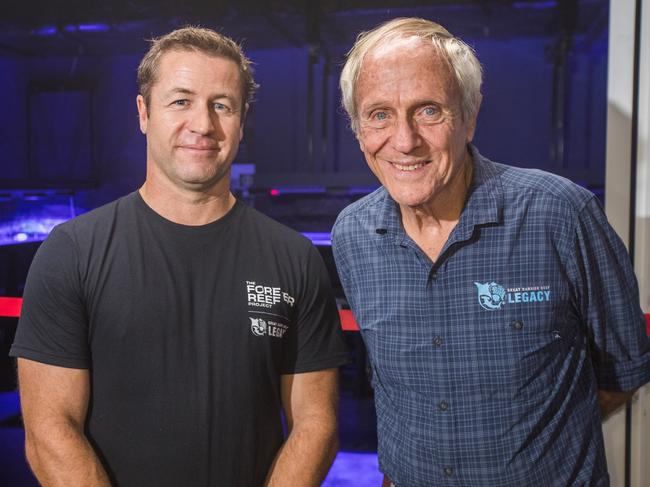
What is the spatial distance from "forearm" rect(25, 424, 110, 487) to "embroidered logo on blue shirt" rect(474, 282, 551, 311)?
84cm

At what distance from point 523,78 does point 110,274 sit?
6.82 m

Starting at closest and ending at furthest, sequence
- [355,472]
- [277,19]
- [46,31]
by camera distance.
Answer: [355,472] → [277,19] → [46,31]

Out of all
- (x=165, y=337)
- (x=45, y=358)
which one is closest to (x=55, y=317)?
(x=45, y=358)

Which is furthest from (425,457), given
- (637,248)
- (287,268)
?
(637,248)

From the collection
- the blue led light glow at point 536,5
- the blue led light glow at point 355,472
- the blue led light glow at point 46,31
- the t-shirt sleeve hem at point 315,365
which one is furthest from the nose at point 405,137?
the blue led light glow at point 46,31

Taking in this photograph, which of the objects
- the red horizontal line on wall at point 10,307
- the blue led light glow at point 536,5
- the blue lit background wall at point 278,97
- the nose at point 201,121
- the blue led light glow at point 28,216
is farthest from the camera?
the blue lit background wall at point 278,97

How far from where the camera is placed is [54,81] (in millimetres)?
8188

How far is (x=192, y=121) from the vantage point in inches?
48.8

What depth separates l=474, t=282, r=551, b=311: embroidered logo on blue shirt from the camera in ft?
3.68

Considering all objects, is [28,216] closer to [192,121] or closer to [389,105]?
[192,121]

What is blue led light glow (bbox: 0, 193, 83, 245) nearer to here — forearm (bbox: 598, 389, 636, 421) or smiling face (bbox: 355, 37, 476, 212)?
smiling face (bbox: 355, 37, 476, 212)

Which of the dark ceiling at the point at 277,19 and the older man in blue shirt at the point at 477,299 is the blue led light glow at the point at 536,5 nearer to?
the dark ceiling at the point at 277,19

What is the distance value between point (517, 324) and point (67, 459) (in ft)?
3.04

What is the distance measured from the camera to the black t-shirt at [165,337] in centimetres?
118
